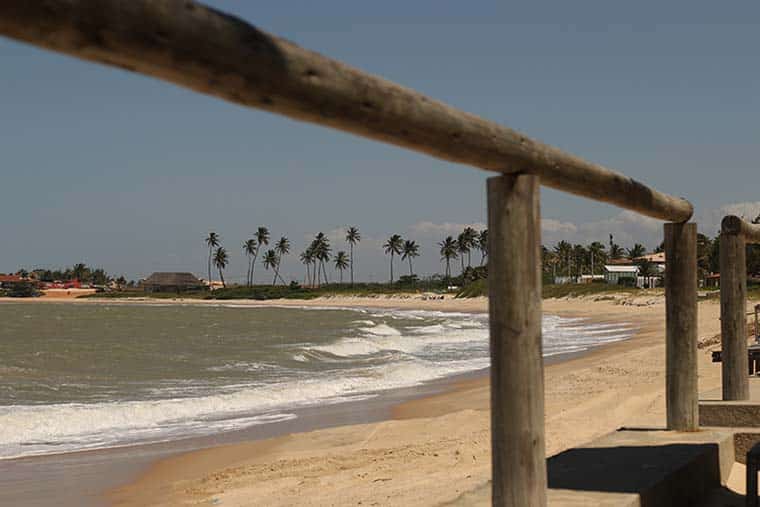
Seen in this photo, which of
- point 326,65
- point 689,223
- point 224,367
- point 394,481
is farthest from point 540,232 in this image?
point 224,367

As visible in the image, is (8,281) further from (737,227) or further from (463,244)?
(737,227)

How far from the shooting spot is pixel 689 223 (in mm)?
6129

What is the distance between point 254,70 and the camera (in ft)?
7.89

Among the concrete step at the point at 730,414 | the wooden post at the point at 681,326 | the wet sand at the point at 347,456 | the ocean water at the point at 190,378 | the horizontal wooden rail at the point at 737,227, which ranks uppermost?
the horizontal wooden rail at the point at 737,227

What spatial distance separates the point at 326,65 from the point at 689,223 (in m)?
4.18

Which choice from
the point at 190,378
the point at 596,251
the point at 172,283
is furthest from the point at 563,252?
the point at 190,378

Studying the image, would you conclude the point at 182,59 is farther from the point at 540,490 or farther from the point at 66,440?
the point at 66,440

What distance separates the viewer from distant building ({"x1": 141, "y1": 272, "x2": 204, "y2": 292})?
151 metres

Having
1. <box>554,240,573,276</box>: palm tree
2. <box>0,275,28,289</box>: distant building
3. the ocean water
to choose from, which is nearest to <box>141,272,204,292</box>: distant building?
<box>0,275,28,289</box>: distant building

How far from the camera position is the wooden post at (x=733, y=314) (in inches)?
282

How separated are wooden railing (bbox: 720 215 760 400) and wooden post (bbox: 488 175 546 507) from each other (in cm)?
414

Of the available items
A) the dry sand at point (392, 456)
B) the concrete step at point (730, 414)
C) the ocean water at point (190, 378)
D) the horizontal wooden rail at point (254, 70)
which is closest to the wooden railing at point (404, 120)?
the horizontal wooden rail at point (254, 70)

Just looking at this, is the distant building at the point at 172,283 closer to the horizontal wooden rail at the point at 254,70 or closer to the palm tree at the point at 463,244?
the palm tree at the point at 463,244

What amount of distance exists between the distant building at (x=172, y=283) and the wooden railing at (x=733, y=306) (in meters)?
148
